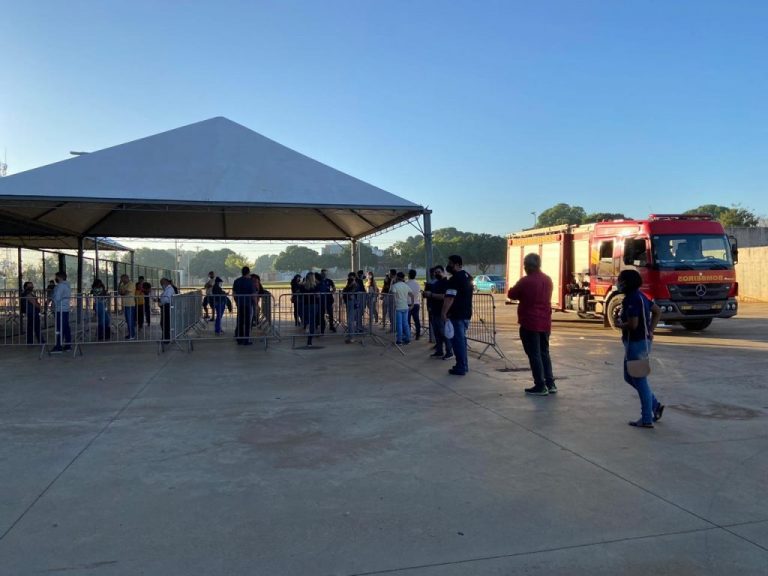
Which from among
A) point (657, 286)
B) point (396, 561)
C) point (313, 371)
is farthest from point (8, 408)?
point (657, 286)

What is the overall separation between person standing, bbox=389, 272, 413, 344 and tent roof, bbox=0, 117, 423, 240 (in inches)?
72.2

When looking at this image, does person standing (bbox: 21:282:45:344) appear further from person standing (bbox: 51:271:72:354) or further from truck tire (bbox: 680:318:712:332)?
truck tire (bbox: 680:318:712:332)

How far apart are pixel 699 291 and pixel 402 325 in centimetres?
780

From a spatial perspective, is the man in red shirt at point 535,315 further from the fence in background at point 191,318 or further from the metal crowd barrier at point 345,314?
the metal crowd barrier at point 345,314

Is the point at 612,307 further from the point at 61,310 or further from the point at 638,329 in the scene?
the point at 61,310

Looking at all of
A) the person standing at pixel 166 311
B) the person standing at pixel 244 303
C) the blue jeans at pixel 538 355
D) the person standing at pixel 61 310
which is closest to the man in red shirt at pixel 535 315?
the blue jeans at pixel 538 355

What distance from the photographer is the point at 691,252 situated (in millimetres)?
14938

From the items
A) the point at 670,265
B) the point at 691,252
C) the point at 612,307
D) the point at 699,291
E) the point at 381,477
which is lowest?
the point at 381,477

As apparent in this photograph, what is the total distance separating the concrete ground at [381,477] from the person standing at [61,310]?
297 cm

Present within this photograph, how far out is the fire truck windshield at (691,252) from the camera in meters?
14.6

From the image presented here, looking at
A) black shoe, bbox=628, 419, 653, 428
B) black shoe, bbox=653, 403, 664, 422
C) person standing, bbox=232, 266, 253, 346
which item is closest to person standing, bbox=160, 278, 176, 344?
person standing, bbox=232, 266, 253, 346

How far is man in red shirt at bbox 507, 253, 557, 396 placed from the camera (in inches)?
308

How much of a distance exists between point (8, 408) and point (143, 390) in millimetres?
1707

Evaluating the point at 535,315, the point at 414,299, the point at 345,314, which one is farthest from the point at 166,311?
the point at 535,315
